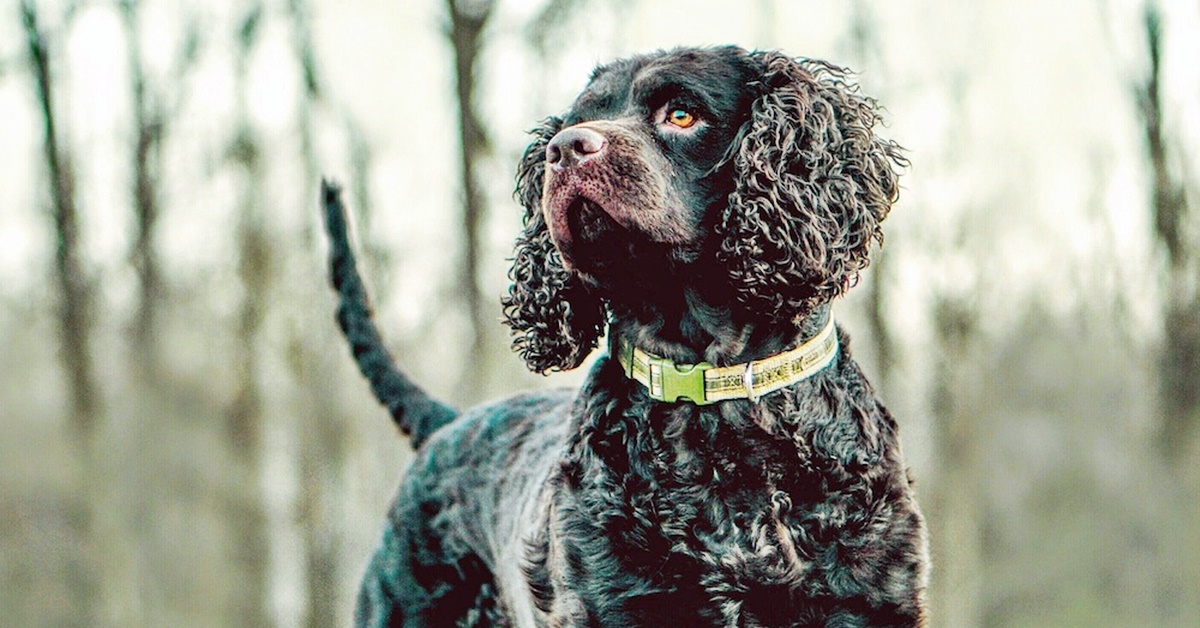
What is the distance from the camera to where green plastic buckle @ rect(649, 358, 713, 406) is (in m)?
3.09

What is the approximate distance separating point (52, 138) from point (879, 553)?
12099 millimetres

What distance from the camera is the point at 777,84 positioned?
10.4 feet

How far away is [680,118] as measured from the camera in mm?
3107

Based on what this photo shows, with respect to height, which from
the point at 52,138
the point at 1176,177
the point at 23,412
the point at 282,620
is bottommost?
the point at 282,620

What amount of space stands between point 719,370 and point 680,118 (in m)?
0.67

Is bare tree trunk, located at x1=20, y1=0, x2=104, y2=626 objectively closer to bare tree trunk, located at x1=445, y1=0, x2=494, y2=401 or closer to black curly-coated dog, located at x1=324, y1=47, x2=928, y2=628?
bare tree trunk, located at x1=445, y1=0, x2=494, y2=401

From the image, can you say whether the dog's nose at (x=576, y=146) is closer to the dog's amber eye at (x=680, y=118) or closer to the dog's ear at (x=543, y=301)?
the dog's amber eye at (x=680, y=118)

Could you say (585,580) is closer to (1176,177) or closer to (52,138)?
(52,138)

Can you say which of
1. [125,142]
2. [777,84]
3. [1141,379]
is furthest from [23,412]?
[777,84]

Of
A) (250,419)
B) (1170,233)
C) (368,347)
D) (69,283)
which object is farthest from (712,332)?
(250,419)

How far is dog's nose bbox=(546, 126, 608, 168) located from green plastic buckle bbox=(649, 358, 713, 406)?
2.09 feet

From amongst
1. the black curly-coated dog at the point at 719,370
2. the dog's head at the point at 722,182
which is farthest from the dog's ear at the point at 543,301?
the dog's head at the point at 722,182

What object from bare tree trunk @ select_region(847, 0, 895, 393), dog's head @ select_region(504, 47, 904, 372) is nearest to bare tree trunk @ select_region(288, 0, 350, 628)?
bare tree trunk @ select_region(847, 0, 895, 393)

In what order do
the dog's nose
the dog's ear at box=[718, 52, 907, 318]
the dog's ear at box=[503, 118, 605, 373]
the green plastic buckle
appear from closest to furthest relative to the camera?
the dog's nose
the dog's ear at box=[718, 52, 907, 318]
the green plastic buckle
the dog's ear at box=[503, 118, 605, 373]
